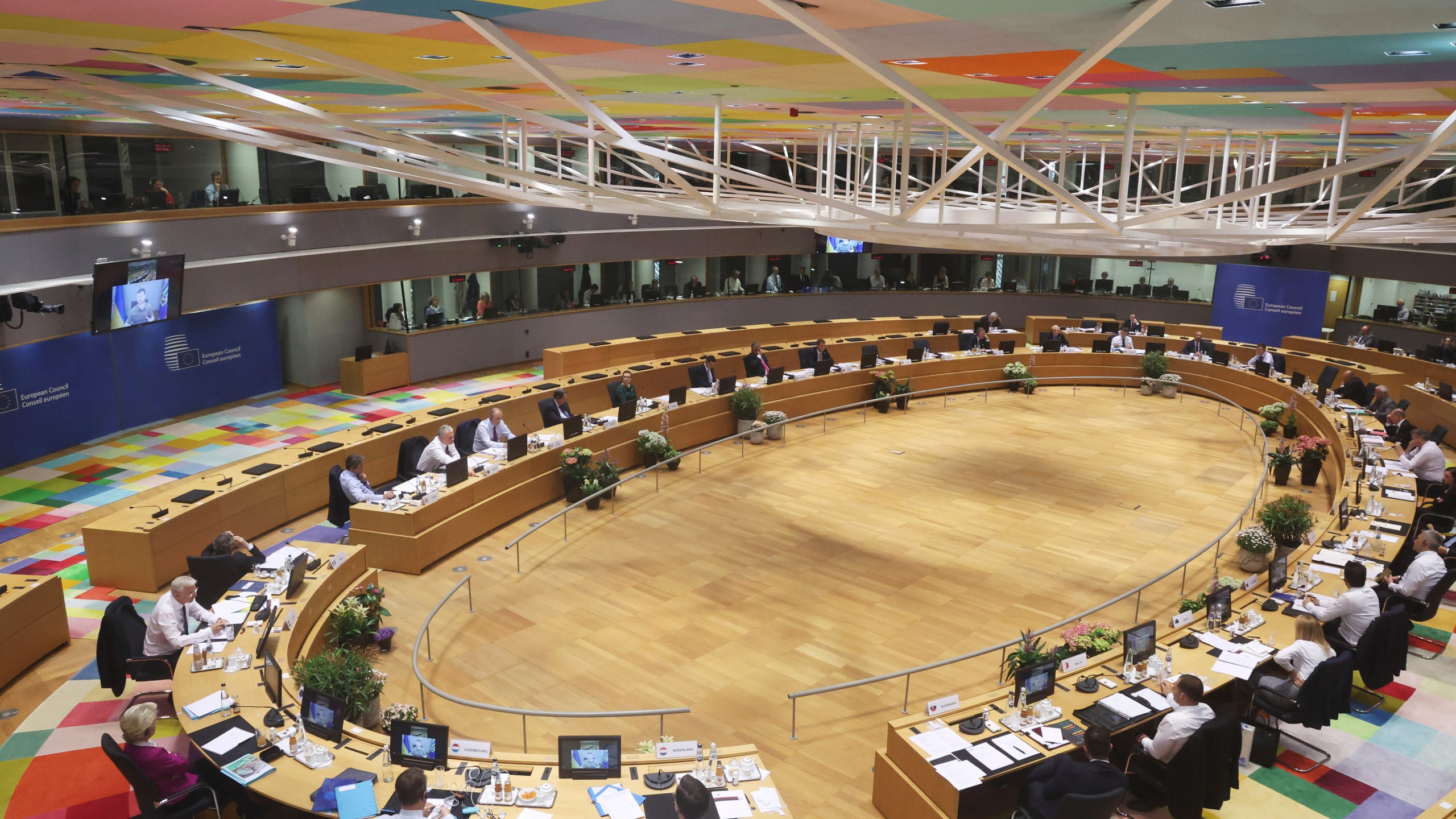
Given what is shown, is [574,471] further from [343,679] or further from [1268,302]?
[1268,302]

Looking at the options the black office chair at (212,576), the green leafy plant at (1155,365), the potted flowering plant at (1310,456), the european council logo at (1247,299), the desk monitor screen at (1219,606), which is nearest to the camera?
the desk monitor screen at (1219,606)

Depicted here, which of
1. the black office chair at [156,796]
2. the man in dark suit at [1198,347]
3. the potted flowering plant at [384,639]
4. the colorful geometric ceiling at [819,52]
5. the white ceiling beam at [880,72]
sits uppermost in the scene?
the colorful geometric ceiling at [819,52]

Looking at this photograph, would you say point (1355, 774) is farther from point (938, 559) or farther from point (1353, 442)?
point (1353, 442)

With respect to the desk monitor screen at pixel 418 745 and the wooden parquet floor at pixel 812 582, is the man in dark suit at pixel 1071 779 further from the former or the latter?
the desk monitor screen at pixel 418 745

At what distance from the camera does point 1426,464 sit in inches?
462

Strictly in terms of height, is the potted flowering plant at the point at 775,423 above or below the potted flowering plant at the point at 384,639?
above

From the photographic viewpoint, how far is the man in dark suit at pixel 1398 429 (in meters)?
13.2

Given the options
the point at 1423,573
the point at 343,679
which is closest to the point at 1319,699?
the point at 1423,573

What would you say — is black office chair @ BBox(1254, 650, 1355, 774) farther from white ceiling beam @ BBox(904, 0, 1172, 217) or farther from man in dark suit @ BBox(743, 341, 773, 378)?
man in dark suit @ BBox(743, 341, 773, 378)

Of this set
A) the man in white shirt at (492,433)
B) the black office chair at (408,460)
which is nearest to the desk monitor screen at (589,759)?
the black office chair at (408,460)

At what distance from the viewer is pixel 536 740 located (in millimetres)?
7516

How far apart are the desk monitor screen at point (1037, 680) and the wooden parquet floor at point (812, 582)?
137cm

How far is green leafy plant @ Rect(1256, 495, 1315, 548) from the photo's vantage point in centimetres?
1062

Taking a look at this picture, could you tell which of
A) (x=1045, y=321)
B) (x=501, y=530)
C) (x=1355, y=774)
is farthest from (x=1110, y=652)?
(x=1045, y=321)
